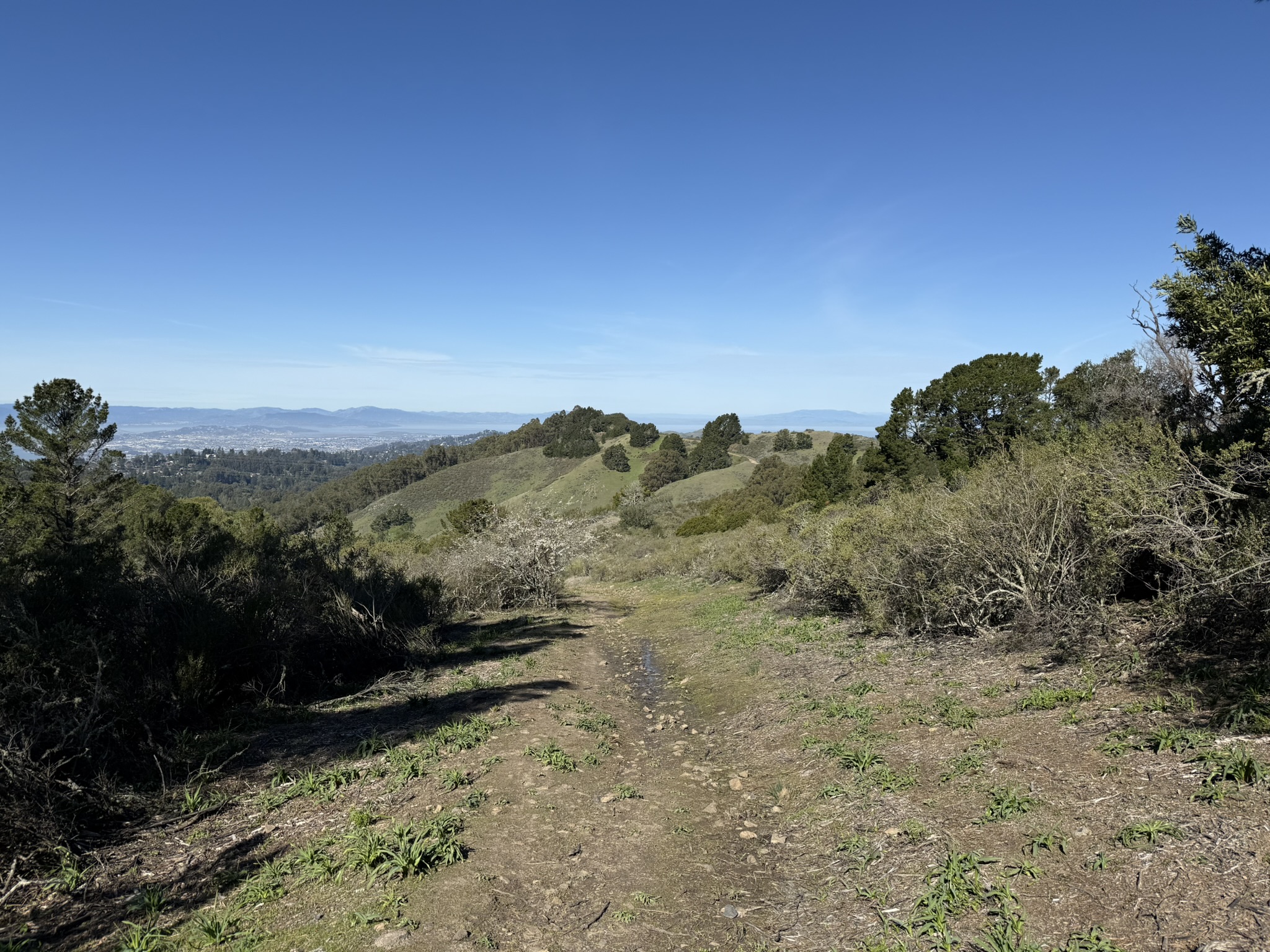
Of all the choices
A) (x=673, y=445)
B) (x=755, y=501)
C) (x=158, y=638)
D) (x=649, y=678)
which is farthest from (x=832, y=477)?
(x=673, y=445)

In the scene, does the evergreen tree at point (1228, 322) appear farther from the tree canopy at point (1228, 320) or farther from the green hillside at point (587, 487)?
the green hillside at point (587, 487)

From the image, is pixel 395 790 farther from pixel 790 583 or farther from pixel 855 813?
pixel 790 583

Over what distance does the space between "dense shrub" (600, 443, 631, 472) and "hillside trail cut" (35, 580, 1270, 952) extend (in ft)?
249

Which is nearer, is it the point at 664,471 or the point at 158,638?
the point at 158,638

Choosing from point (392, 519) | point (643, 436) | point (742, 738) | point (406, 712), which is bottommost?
point (392, 519)

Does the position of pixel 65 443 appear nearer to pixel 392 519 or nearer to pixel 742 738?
pixel 742 738

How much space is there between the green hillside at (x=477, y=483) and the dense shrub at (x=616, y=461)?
2.30 m

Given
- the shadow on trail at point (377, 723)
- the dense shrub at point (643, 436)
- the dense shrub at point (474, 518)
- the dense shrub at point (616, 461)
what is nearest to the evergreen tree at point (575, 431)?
the dense shrub at point (643, 436)

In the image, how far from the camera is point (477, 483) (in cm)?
10006

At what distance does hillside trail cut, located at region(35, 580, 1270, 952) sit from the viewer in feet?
13.3

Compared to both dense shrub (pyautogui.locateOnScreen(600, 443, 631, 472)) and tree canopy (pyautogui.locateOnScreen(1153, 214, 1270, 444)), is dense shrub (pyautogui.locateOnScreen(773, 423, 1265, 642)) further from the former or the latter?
dense shrub (pyautogui.locateOnScreen(600, 443, 631, 472))

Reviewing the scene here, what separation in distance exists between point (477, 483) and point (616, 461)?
26285 mm

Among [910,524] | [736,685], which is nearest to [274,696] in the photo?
[736,685]

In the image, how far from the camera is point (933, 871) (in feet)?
14.9
